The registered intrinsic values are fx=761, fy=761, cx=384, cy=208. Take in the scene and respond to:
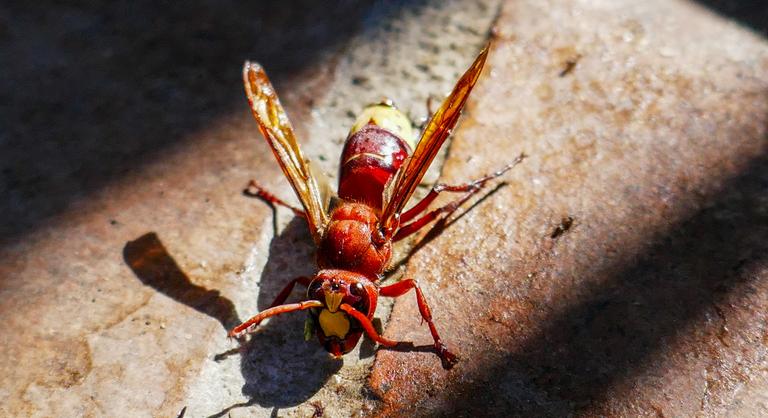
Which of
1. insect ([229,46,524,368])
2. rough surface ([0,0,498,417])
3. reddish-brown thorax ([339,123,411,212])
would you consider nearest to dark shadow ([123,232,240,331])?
rough surface ([0,0,498,417])

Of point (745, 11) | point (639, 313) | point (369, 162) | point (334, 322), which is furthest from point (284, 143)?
point (745, 11)

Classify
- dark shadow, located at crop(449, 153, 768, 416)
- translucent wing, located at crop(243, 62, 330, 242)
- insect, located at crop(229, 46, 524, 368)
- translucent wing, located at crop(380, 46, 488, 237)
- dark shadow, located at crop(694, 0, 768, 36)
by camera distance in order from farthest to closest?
dark shadow, located at crop(694, 0, 768, 36), translucent wing, located at crop(243, 62, 330, 242), translucent wing, located at crop(380, 46, 488, 237), insect, located at crop(229, 46, 524, 368), dark shadow, located at crop(449, 153, 768, 416)

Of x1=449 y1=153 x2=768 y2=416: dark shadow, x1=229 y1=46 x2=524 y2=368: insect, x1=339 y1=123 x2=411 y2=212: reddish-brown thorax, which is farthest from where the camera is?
x1=339 y1=123 x2=411 y2=212: reddish-brown thorax

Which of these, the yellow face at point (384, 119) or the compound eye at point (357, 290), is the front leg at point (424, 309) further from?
the yellow face at point (384, 119)

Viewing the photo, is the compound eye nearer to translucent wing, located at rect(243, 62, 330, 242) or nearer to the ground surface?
the ground surface

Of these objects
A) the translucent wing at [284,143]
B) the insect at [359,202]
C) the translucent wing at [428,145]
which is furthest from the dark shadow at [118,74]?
the translucent wing at [428,145]

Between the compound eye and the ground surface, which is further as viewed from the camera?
the compound eye
